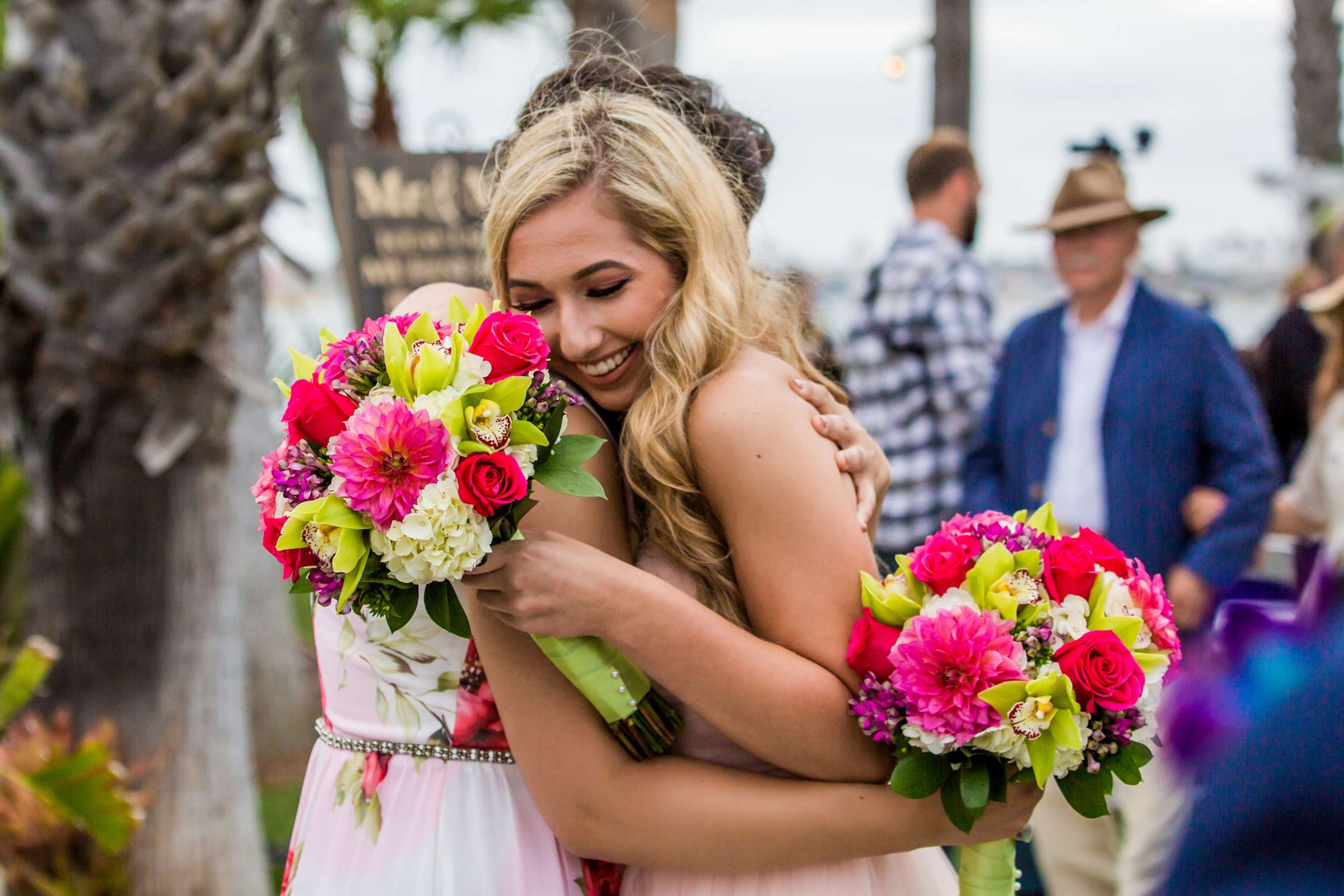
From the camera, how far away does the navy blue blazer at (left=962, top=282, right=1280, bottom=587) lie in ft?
11.8

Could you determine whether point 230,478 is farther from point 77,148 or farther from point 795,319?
point 795,319

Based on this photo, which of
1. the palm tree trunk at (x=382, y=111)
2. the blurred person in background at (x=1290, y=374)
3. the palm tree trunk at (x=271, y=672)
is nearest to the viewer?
the blurred person in background at (x=1290, y=374)

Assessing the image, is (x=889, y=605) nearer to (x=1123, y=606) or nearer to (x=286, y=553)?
(x=1123, y=606)

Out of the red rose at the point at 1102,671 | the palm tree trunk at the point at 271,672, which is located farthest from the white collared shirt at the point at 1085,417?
the palm tree trunk at the point at 271,672

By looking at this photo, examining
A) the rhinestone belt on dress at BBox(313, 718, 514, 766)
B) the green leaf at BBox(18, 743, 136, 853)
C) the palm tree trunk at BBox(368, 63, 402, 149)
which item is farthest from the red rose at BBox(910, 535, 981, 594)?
the palm tree trunk at BBox(368, 63, 402, 149)

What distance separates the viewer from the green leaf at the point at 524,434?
4.88 feet

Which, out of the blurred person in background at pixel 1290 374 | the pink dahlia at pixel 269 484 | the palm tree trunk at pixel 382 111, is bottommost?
the pink dahlia at pixel 269 484

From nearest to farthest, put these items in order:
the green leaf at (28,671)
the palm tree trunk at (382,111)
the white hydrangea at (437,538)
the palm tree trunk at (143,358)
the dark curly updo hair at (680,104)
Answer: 1. the white hydrangea at (437,538)
2. the dark curly updo hair at (680,104)
3. the palm tree trunk at (143,358)
4. the green leaf at (28,671)
5. the palm tree trunk at (382,111)

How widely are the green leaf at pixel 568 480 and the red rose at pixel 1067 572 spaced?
2.35 ft

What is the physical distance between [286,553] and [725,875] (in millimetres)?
807

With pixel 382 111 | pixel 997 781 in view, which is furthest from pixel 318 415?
pixel 382 111

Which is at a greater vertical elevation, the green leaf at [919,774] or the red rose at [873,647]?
the red rose at [873,647]

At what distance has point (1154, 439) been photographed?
145 inches

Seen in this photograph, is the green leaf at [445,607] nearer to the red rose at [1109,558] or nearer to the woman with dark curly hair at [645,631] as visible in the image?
the woman with dark curly hair at [645,631]
